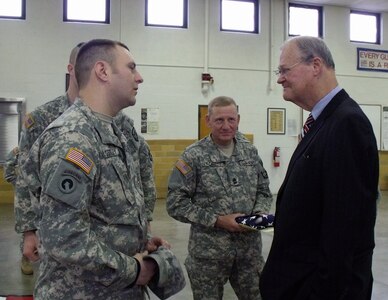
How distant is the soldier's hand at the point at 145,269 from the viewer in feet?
4.31

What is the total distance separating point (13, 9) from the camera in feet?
24.8

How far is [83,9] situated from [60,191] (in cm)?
742

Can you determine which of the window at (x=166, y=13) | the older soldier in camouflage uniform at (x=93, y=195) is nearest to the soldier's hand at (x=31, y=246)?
the older soldier in camouflage uniform at (x=93, y=195)

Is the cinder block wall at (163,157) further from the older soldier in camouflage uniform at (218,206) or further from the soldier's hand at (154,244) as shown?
the soldier's hand at (154,244)

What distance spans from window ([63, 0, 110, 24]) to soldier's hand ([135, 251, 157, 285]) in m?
7.26

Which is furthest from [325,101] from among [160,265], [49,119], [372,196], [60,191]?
[49,119]

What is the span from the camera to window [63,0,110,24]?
305 inches

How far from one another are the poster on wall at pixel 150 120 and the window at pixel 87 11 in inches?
73.0

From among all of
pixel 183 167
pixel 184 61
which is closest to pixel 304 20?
pixel 184 61

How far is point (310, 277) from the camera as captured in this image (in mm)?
1393

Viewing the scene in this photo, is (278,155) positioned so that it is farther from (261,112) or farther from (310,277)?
(310,277)

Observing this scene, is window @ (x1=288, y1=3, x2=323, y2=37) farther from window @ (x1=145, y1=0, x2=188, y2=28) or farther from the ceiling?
window @ (x1=145, y1=0, x2=188, y2=28)

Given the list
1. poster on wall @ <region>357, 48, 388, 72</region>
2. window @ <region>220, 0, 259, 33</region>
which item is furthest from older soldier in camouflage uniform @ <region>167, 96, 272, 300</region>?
poster on wall @ <region>357, 48, 388, 72</region>

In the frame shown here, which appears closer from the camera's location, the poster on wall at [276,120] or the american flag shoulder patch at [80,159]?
the american flag shoulder patch at [80,159]
